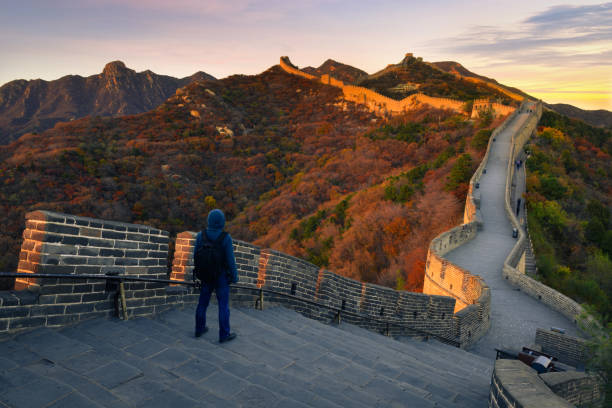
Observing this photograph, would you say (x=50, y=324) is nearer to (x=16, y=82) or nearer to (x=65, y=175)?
Result: (x=65, y=175)

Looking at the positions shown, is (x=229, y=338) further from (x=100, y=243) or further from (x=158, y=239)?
(x=100, y=243)

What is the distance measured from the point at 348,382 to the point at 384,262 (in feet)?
64.1

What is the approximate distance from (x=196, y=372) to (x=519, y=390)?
2250mm

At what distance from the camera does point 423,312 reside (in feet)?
31.2

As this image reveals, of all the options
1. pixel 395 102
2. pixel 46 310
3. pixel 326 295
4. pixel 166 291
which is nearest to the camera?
pixel 46 310

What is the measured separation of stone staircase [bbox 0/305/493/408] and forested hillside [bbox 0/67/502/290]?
14.4 m

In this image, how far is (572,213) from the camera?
82.6 feet

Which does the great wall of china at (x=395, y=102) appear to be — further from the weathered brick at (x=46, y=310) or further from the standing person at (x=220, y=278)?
the weathered brick at (x=46, y=310)

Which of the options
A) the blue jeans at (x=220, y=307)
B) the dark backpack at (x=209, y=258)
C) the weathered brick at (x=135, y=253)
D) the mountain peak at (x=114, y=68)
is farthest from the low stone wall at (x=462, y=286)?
the mountain peak at (x=114, y=68)

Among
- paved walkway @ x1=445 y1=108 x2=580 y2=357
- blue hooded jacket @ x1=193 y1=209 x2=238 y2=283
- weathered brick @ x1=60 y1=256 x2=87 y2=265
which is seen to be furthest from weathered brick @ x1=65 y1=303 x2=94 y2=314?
paved walkway @ x1=445 y1=108 x2=580 y2=357

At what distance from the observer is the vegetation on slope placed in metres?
17.1

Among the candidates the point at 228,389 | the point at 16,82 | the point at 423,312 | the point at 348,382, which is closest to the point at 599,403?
the point at 348,382

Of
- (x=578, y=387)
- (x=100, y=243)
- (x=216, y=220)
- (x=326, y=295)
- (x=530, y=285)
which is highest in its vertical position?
(x=216, y=220)

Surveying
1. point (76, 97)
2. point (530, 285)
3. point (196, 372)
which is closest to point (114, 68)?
point (76, 97)
